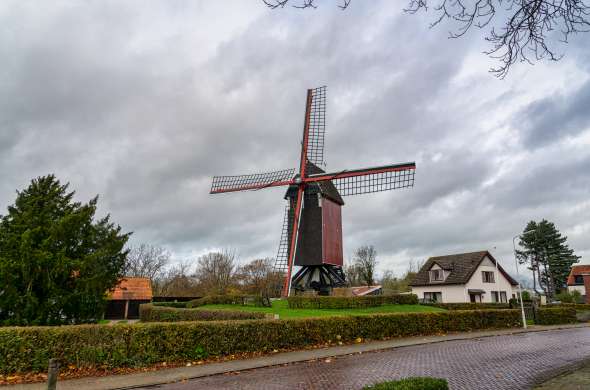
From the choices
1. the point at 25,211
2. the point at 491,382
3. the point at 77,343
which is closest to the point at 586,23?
the point at 491,382

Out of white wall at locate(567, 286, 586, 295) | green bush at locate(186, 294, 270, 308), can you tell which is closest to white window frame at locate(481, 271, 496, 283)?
green bush at locate(186, 294, 270, 308)

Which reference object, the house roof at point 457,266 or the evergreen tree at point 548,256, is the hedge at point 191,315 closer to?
the house roof at point 457,266

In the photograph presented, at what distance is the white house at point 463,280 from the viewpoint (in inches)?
1731

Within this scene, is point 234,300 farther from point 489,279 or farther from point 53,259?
point 489,279

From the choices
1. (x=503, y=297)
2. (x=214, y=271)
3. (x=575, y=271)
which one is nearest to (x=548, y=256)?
(x=575, y=271)

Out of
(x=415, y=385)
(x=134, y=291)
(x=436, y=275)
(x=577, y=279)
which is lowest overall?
(x=415, y=385)

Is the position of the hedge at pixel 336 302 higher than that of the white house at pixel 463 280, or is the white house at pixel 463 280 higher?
the white house at pixel 463 280

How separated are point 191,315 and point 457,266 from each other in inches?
1310

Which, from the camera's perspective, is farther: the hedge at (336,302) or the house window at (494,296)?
the house window at (494,296)

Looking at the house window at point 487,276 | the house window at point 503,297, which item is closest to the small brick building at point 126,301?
the house window at point 487,276

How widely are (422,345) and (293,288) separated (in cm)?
1693

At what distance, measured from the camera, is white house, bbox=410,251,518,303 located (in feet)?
144

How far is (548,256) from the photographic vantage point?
7788cm

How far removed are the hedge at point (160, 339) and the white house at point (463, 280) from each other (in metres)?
29.4
